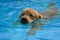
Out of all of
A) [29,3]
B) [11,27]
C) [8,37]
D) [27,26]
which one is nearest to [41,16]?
[27,26]

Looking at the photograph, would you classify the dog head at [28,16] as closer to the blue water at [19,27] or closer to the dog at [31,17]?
the dog at [31,17]

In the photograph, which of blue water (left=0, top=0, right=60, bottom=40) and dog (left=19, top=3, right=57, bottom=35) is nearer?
blue water (left=0, top=0, right=60, bottom=40)

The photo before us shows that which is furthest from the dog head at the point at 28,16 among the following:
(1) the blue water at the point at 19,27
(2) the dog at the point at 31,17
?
(1) the blue water at the point at 19,27

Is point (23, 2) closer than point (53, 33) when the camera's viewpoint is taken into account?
No

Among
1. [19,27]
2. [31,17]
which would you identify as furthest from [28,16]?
[19,27]

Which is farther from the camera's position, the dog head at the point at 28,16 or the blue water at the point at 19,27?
the dog head at the point at 28,16

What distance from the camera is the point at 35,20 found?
4.86 meters

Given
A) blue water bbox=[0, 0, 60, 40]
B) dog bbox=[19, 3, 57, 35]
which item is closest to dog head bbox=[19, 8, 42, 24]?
dog bbox=[19, 3, 57, 35]

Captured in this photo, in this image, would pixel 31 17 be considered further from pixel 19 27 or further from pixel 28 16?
pixel 19 27

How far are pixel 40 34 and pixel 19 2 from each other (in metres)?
3.18

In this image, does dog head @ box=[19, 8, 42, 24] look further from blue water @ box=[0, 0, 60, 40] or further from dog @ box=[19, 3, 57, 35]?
blue water @ box=[0, 0, 60, 40]

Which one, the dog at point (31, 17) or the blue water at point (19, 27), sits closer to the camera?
the blue water at point (19, 27)

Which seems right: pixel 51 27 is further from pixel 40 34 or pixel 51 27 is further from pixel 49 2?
pixel 49 2

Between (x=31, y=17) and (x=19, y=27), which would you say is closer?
(x=19, y=27)
